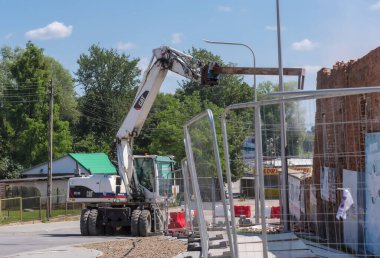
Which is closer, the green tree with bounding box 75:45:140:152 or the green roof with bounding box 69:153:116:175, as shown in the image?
the green roof with bounding box 69:153:116:175

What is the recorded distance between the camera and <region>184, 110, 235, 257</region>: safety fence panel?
9.62 meters

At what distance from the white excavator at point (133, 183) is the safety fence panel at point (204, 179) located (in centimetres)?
1378

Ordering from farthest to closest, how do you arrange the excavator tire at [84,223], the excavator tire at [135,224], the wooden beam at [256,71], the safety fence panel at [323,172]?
the excavator tire at [84,223] < the excavator tire at [135,224] < the wooden beam at [256,71] < the safety fence panel at [323,172]

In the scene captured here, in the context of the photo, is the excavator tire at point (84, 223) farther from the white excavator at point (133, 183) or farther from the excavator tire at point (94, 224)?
the excavator tire at point (94, 224)

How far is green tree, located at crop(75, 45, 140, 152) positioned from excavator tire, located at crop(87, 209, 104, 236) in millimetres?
49568

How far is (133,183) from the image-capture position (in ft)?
84.4

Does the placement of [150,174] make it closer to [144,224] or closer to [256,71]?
[144,224]

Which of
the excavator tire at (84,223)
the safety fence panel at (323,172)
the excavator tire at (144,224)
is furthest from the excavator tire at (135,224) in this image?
the safety fence panel at (323,172)

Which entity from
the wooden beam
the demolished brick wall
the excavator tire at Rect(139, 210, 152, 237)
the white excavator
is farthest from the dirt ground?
the demolished brick wall

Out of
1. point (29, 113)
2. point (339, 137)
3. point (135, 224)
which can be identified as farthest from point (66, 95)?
point (339, 137)

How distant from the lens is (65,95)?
82.6m

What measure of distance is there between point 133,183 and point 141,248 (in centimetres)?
751

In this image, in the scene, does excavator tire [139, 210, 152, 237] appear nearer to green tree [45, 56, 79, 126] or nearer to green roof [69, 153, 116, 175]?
green roof [69, 153, 116, 175]

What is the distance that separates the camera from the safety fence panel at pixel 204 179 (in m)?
9.62
